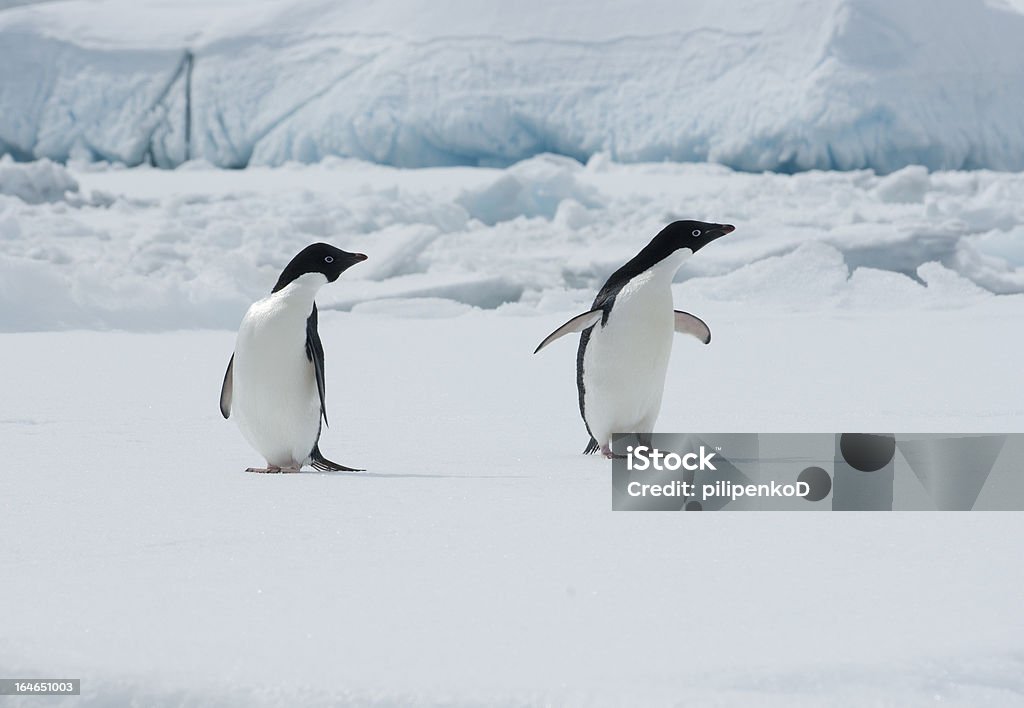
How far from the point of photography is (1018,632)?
133 centimetres

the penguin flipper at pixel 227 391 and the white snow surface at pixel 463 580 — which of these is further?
the penguin flipper at pixel 227 391

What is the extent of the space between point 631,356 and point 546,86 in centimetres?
1108

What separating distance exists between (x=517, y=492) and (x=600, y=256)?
566 centimetres

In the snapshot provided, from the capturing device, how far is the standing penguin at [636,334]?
8.71ft

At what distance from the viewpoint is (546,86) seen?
43.8 feet

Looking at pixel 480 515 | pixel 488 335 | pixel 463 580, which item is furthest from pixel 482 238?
pixel 463 580

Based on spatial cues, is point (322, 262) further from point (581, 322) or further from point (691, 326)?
point (691, 326)

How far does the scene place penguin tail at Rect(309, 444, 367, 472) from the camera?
248 cm

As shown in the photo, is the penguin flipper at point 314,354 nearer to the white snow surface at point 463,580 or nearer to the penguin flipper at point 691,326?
the white snow surface at point 463,580

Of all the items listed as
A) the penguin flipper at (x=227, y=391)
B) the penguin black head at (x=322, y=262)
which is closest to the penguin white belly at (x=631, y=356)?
the penguin black head at (x=322, y=262)

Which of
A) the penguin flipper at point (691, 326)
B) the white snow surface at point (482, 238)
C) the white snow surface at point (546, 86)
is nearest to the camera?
the penguin flipper at point (691, 326)

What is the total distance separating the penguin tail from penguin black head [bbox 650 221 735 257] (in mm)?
798

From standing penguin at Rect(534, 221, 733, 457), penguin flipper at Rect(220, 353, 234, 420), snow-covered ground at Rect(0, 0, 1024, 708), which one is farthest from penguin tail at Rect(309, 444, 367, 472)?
standing penguin at Rect(534, 221, 733, 457)

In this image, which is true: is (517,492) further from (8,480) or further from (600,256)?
(600,256)
